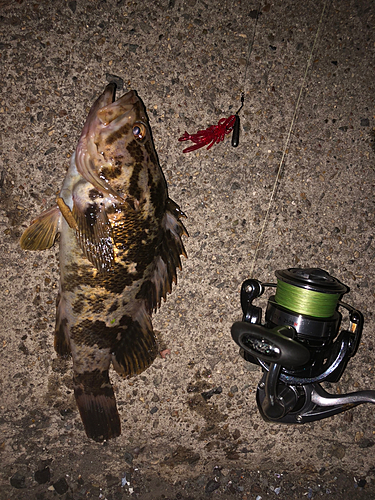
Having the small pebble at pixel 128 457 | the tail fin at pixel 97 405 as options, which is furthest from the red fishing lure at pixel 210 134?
the small pebble at pixel 128 457

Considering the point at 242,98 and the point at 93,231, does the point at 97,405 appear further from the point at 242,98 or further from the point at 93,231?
the point at 242,98

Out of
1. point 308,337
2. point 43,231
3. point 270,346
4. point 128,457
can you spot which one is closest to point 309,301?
point 308,337

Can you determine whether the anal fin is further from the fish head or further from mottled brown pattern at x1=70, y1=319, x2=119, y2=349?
the fish head

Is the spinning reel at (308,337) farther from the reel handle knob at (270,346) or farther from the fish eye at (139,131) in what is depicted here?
the fish eye at (139,131)

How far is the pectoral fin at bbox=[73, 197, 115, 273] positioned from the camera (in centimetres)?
153

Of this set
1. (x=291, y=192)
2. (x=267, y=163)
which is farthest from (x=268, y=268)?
(x=267, y=163)

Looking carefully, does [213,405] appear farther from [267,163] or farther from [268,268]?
[267,163]

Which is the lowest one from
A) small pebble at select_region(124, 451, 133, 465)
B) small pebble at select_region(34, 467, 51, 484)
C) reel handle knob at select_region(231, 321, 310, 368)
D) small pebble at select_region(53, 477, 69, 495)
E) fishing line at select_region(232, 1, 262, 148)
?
small pebble at select_region(53, 477, 69, 495)

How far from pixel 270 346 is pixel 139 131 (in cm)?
115

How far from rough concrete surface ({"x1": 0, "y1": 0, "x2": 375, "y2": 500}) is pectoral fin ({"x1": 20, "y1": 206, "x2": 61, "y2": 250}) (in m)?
0.19

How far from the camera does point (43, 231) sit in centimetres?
170

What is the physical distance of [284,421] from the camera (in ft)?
5.92

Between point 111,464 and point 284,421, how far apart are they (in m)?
1.15

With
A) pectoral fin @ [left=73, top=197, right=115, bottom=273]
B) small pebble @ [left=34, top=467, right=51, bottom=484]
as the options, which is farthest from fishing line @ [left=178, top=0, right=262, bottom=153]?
small pebble @ [left=34, top=467, right=51, bottom=484]
